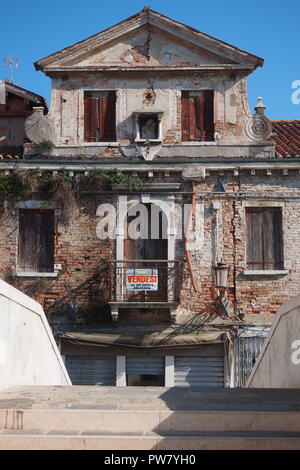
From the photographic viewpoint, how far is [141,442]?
187 inches

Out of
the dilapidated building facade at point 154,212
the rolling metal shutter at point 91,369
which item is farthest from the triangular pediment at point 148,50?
the rolling metal shutter at point 91,369

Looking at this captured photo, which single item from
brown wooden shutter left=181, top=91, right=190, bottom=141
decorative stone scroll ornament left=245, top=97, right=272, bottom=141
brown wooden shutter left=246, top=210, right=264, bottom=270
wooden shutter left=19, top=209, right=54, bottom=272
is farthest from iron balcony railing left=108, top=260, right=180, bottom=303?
decorative stone scroll ornament left=245, top=97, right=272, bottom=141

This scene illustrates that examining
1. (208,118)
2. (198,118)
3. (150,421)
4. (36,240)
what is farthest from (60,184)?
(150,421)

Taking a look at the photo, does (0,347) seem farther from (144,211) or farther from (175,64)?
(175,64)

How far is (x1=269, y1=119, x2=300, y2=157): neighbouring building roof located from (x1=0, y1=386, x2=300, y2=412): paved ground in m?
10.6

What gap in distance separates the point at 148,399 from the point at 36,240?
1065cm

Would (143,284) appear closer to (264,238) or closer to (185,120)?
(264,238)

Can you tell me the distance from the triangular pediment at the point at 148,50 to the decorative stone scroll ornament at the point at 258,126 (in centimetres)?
140

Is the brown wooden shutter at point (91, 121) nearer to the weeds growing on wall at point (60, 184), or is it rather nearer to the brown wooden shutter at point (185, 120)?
the weeds growing on wall at point (60, 184)

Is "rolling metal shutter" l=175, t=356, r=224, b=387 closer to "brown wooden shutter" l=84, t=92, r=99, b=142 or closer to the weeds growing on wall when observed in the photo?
the weeds growing on wall

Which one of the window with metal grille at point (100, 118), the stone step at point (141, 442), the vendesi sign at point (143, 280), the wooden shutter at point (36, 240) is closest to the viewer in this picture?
the stone step at point (141, 442)

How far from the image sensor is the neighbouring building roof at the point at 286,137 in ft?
54.8

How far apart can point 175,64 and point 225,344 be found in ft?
25.6
